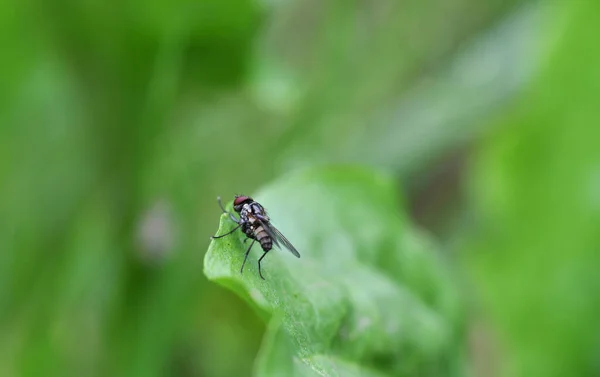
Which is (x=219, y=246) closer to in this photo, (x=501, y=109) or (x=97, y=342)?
(x=97, y=342)

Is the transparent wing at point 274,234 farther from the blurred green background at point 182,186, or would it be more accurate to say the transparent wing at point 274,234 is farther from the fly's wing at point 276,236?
the blurred green background at point 182,186

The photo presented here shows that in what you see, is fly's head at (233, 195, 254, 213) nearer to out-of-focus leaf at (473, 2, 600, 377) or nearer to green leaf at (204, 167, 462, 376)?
green leaf at (204, 167, 462, 376)

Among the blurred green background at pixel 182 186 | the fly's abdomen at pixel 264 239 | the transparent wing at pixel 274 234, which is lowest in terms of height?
the fly's abdomen at pixel 264 239

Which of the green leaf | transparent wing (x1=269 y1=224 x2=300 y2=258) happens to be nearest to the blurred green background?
the green leaf

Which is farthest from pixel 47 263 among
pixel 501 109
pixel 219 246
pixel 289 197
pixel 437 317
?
pixel 501 109

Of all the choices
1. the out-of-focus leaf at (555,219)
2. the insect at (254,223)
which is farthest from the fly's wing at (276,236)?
the out-of-focus leaf at (555,219)

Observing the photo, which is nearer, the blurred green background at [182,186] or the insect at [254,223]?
the insect at [254,223]
